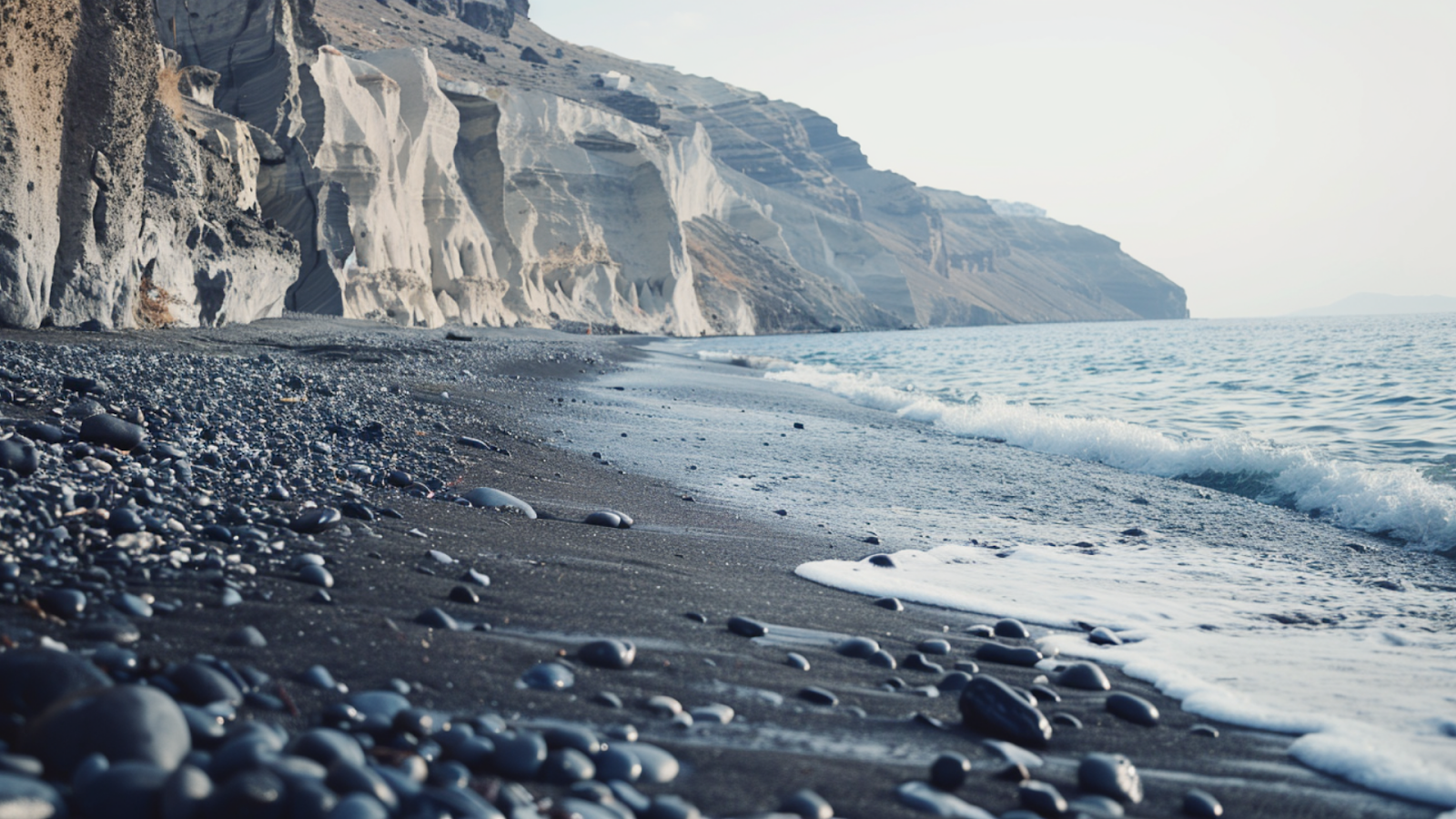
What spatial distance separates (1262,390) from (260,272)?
18.8m

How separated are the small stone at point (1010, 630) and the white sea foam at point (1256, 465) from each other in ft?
13.6

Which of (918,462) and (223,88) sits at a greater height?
(223,88)

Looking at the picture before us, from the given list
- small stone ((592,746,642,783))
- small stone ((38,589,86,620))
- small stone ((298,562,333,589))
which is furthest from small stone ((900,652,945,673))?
small stone ((38,589,86,620))

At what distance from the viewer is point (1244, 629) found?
3520mm

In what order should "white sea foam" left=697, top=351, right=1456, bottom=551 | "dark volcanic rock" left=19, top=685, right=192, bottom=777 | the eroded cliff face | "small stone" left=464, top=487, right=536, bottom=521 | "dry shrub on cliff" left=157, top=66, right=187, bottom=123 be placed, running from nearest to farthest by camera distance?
"dark volcanic rock" left=19, top=685, right=192, bottom=777 → "small stone" left=464, top=487, right=536, bottom=521 → "white sea foam" left=697, top=351, right=1456, bottom=551 → the eroded cliff face → "dry shrub on cliff" left=157, top=66, right=187, bottom=123

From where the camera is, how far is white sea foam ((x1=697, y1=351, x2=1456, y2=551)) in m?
6.02

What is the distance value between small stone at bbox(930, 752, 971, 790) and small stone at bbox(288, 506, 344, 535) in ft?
7.61

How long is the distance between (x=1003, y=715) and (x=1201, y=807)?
47 cm

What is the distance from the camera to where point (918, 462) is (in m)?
8.00

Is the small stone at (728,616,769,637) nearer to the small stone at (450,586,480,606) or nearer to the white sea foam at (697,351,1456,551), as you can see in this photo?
the small stone at (450,586,480,606)

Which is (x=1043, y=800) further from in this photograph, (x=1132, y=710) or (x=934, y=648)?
(x=934, y=648)

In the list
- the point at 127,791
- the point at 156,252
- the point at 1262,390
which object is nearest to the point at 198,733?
the point at 127,791

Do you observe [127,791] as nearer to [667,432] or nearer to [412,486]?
[412,486]

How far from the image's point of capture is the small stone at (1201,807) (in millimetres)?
1849
